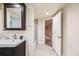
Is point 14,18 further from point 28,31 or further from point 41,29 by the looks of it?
point 41,29

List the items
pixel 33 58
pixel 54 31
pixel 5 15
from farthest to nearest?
pixel 54 31 → pixel 5 15 → pixel 33 58

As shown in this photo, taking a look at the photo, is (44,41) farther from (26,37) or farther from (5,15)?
(5,15)

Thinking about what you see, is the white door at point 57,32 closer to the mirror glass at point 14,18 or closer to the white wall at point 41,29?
the white wall at point 41,29

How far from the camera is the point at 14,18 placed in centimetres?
170

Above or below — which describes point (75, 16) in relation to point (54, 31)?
above

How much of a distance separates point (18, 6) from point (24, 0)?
1.22m

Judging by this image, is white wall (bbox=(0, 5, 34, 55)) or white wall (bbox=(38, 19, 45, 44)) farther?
white wall (bbox=(38, 19, 45, 44))

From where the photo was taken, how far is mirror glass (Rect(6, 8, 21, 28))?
5.54ft

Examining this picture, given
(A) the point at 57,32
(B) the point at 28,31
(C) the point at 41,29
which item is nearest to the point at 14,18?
(B) the point at 28,31

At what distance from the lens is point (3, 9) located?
5.62 ft

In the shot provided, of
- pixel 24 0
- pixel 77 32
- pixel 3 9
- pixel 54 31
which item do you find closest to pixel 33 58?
pixel 24 0

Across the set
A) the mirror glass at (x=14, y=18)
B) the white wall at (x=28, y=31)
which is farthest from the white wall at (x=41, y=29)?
the mirror glass at (x=14, y=18)

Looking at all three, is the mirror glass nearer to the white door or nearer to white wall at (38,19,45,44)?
white wall at (38,19,45,44)

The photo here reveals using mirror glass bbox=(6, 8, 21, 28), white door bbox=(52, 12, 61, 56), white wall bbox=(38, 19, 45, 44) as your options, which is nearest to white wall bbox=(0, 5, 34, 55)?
mirror glass bbox=(6, 8, 21, 28)
